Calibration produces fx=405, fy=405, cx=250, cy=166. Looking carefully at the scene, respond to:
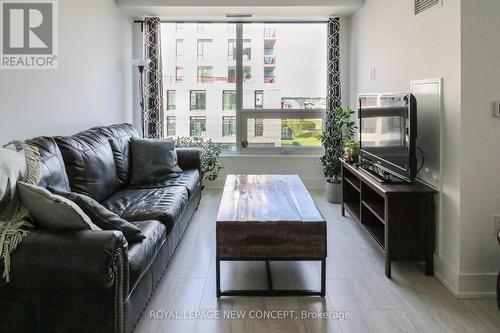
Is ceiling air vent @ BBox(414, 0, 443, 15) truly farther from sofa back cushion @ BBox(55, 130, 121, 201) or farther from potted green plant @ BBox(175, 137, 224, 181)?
potted green plant @ BBox(175, 137, 224, 181)

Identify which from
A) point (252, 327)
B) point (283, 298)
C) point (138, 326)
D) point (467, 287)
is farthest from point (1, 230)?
point (467, 287)

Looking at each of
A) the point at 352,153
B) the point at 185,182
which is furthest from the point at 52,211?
the point at 352,153

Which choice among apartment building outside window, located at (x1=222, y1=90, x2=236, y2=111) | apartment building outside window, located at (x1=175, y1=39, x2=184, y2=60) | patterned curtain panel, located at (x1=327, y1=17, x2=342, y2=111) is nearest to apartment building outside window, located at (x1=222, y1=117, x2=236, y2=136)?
apartment building outside window, located at (x1=222, y1=90, x2=236, y2=111)

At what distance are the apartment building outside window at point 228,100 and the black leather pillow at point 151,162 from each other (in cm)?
192

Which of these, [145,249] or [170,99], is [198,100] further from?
[145,249]

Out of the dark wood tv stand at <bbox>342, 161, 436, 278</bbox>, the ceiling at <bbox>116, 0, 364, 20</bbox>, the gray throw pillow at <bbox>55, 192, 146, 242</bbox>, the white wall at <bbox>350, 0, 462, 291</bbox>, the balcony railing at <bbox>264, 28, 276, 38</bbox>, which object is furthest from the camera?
the balcony railing at <bbox>264, 28, 276, 38</bbox>

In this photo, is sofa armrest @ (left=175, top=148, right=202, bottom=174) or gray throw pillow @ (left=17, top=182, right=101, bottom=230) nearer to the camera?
gray throw pillow @ (left=17, top=182, right=101, bottom=230)

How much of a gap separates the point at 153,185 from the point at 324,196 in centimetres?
248

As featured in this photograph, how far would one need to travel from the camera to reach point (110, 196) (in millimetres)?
3377

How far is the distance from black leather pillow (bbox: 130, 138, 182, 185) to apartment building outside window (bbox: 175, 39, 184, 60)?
6.98 feet

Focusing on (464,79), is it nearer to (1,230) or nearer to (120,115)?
(1,230)

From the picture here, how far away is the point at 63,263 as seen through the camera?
1.68m

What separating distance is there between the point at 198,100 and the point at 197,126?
384mm

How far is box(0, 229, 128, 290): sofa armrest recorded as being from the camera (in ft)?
5.51
